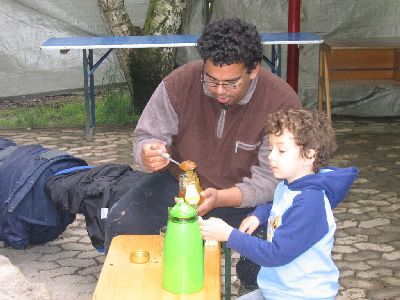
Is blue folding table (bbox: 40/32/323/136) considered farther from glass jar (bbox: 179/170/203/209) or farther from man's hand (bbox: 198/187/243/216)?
glass jar (bbox: 179/170/203/209)

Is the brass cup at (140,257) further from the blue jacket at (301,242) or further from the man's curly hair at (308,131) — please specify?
the man's curly hair at (308,131)

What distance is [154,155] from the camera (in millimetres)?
3322

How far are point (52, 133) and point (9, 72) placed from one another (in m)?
1.64

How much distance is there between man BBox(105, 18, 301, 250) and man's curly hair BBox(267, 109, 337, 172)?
0.58 metres

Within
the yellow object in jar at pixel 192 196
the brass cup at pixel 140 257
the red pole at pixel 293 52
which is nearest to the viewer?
the brass cup at pixel 140 257

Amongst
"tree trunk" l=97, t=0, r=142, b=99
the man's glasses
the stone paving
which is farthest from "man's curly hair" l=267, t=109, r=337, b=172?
"tree trunk" l=97, t=0, r=142, b=99

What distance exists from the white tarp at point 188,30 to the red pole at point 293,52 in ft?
0.92

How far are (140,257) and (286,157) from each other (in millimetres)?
711

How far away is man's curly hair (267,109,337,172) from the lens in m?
2.68

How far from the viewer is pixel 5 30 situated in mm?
9273

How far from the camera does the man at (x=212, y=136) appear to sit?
333cm

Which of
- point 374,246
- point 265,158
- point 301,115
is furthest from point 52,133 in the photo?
point 301,115

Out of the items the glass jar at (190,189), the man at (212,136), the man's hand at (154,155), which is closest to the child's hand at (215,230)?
the glass jar at (190,189)

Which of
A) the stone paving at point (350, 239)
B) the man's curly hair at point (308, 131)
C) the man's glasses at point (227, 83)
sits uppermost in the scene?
the man's glasses at point (227, 83)
